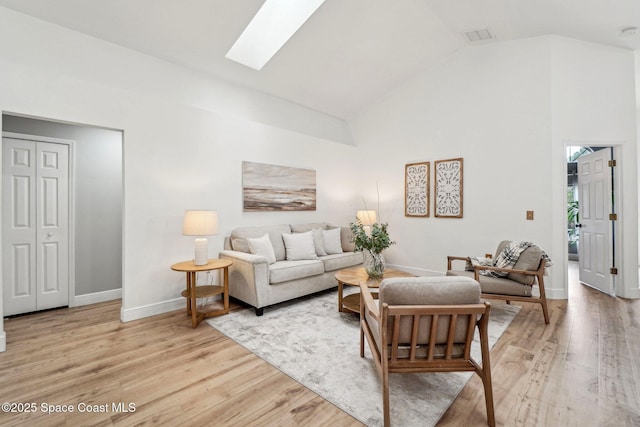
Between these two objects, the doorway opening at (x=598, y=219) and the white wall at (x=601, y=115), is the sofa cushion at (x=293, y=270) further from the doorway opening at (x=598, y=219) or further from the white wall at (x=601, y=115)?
the doorway opening at (x=598, y=219)

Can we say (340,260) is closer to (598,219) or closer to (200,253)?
(200,253)

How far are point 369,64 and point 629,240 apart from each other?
4.33 meters

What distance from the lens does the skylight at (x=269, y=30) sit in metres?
3.55

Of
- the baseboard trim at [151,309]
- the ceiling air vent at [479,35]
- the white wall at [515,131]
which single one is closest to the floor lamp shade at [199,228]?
the baseboard trim at [151,309]

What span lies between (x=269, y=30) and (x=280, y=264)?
120 inches

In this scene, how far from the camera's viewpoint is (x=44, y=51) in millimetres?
2721

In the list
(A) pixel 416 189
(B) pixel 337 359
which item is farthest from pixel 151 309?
(A) pixel 416 189

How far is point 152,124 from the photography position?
130 inches

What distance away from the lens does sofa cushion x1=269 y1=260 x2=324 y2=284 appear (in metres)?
3.37

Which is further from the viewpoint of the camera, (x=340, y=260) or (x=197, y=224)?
(x=340, y=260)

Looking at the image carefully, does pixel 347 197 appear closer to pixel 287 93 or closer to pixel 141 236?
pixel 287 93

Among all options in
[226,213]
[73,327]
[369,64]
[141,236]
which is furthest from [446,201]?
[73,327]

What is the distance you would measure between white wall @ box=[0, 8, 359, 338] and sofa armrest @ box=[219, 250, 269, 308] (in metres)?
0.58

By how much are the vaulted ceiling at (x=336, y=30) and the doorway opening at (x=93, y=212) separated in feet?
4.09
